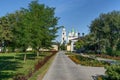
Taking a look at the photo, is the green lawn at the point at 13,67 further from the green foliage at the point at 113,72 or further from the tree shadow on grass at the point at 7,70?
the green foliage at the point at 113,72

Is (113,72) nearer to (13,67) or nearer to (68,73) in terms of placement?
(68,73)

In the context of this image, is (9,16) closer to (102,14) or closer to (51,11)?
(102,14)

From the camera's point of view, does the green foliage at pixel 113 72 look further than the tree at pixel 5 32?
No

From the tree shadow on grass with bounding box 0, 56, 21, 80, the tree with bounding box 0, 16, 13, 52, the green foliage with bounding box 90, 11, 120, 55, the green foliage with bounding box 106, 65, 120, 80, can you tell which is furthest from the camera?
the green foliage with bounding box 90, 11, 120, 55

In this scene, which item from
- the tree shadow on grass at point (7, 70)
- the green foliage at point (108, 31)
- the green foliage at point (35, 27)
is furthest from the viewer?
the green foliage at point (108, 31)

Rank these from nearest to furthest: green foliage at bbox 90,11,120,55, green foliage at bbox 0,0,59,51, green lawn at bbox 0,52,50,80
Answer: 1. green lawn at bbox 0,52,50,80
2. green foliage at bbox 0,0,59,51
3. green foliage at bbox 90,11,120,55

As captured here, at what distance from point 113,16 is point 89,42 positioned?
13.1 m

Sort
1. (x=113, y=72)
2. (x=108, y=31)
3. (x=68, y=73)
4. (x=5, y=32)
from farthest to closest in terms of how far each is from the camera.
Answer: (x=108, y=31)
(x=5, y=32)
(x=68, y=73)
(x=113, y=72)

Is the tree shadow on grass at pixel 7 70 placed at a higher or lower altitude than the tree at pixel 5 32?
lower

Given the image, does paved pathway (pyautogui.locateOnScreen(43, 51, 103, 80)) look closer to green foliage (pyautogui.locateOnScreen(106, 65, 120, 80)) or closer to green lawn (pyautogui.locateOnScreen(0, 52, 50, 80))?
green lawn (pyautogui.locateOnScreen(0, 52, 50, 80))

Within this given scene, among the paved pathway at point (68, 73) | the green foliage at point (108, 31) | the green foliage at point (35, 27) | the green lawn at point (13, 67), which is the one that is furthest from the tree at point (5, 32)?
the paved pathway at point (68, 73)

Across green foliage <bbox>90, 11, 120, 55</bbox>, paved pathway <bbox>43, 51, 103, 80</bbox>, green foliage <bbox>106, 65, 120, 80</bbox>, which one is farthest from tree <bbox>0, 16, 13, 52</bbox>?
green foliage <bbox>106, 65, 120, 80</bbox>

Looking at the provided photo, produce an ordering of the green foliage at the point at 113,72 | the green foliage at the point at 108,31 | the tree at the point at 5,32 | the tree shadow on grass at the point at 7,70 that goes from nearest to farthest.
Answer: the green foliage at the point at 113,72 → the tree shadow on grass at the point at 7,70 → the tree at the point at 5,32 → the green foliage at the point at 108,31

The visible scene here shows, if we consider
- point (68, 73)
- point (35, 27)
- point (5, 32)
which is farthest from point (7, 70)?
point (5, 32)
